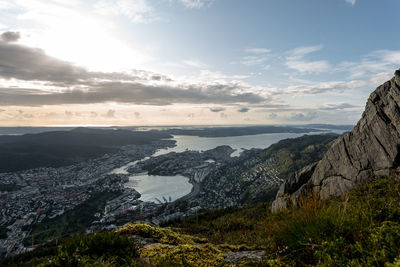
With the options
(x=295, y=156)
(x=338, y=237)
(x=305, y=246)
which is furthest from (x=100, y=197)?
(x=295, y=156)

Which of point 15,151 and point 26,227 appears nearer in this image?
point 26,227

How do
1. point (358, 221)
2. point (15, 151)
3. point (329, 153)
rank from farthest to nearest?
point (15, 151) → point (329, 153) → point (358, 221)

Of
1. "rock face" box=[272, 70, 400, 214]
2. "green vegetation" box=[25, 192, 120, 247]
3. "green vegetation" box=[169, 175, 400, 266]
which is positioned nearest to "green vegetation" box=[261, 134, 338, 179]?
"rock face" box=[272, 70, 400, 214]

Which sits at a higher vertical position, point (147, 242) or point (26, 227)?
point (147, 242)

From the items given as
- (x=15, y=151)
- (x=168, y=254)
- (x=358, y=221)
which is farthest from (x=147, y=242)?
(x=15, y=151)

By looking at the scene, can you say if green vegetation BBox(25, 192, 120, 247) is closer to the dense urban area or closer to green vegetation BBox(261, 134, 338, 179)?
the dense urban area

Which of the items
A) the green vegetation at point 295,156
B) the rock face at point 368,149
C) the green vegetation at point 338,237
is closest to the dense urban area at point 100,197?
the green vegetation at point 295,156

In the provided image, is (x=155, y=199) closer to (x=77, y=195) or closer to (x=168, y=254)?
(x=77, y=195)

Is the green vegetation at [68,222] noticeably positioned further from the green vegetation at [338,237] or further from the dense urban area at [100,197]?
the green vegetation at [338,237]

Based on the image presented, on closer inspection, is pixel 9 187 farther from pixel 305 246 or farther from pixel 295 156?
pixel 295 156
